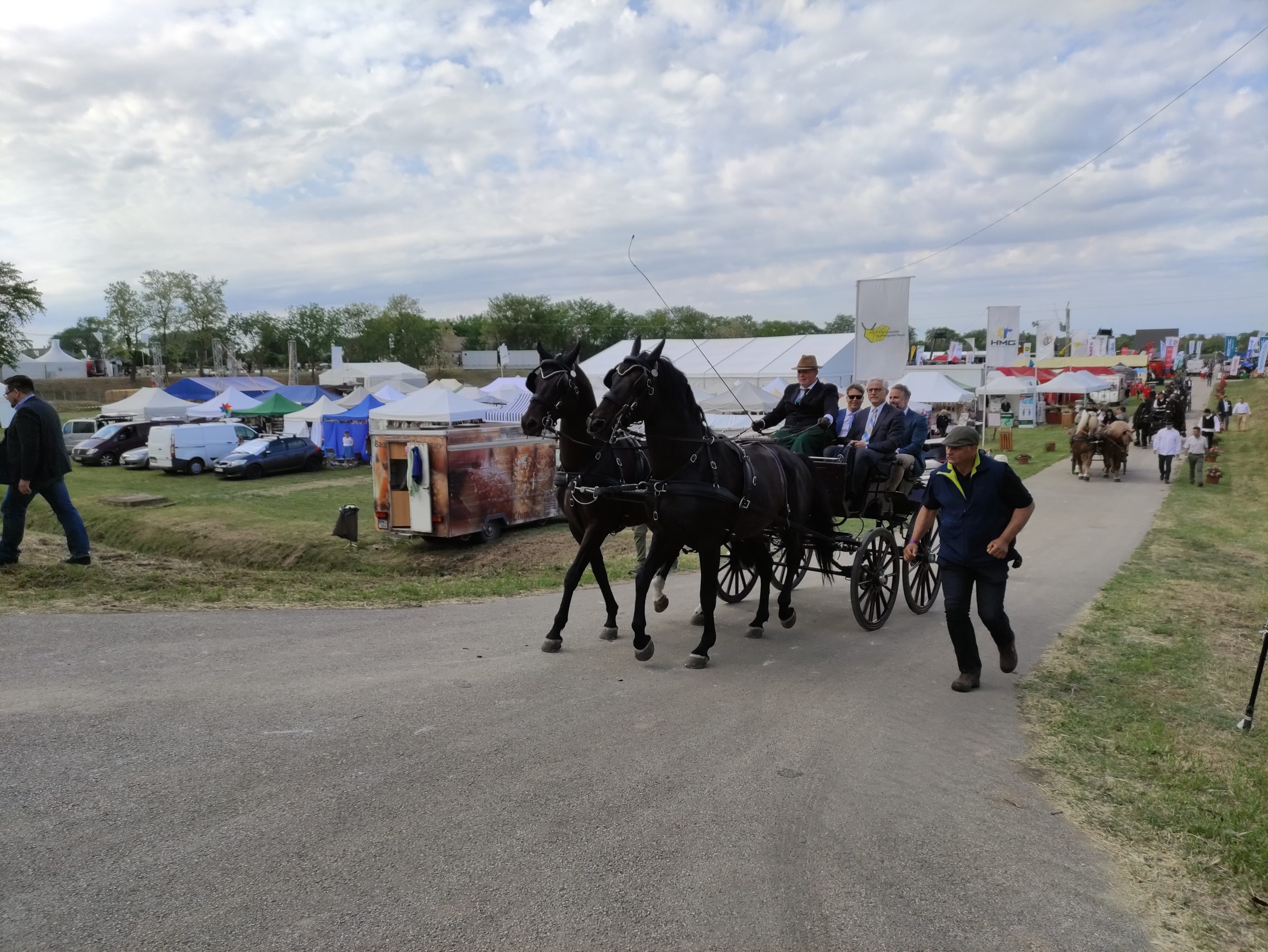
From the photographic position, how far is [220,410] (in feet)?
125

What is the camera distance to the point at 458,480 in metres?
16.9

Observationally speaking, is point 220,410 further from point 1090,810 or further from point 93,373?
point 93,373

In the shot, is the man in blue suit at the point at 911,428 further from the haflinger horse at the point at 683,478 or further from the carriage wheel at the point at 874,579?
the haflinger horse at the point at 683,478

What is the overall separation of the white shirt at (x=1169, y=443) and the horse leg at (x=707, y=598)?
2029 cm

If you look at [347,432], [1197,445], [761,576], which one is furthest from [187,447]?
[1197,445]

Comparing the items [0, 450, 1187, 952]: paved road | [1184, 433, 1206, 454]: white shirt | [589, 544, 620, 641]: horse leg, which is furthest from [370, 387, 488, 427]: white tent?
[1184, 433, 1206, 454]: white shirt

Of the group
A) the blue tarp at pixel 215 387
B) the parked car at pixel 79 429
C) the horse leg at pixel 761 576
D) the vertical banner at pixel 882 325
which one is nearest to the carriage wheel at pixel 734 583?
the horse leg at pixel 761 576

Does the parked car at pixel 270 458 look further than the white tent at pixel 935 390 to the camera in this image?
No

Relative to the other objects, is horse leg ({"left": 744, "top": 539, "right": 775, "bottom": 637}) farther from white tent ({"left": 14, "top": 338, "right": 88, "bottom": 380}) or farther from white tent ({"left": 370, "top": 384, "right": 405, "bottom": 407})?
white tent ({"left": 14, "top": 338, "right": 88, "bottom": 380})

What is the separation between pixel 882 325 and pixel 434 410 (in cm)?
1247

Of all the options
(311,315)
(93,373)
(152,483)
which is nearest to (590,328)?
(311,315)

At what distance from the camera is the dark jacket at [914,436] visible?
877cm

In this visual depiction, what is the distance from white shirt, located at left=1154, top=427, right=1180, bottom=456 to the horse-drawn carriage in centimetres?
1671

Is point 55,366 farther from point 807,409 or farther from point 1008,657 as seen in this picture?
point 1008,657
